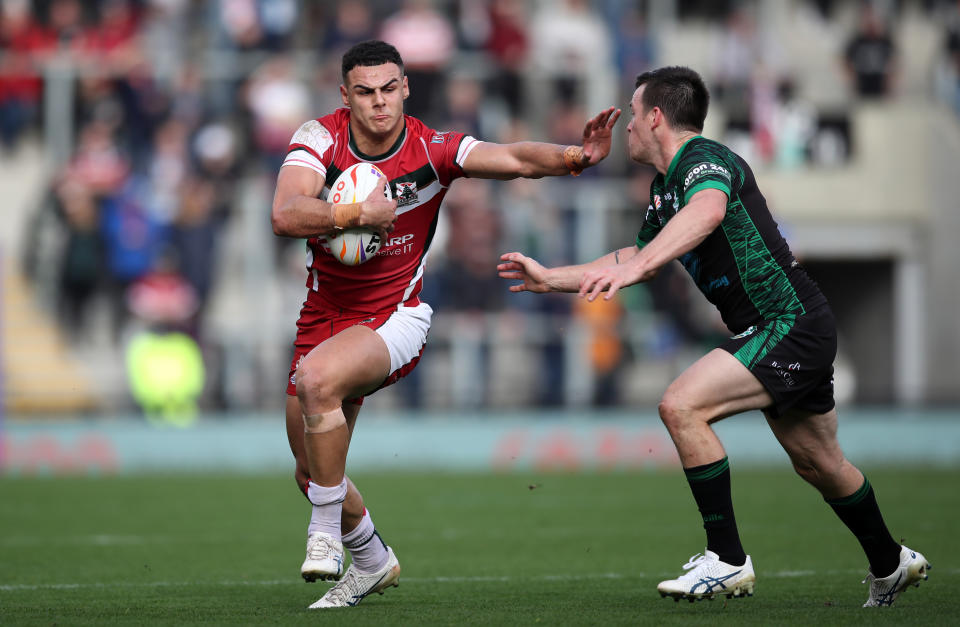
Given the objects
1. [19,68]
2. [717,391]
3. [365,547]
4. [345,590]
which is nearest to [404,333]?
[365,547]

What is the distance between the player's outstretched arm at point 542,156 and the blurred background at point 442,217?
10.3m

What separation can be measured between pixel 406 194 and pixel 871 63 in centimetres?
1691

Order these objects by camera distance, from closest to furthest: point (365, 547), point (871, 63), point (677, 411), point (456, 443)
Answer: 1. point (677, 411)
2. point (365, 547)
3. point (456, 443)
4. point (871, 63)

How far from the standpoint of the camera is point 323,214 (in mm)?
6609

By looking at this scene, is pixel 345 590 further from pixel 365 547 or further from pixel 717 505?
pixel 717 505

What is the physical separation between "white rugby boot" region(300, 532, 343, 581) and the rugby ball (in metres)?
1.38

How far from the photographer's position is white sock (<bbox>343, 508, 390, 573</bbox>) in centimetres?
718

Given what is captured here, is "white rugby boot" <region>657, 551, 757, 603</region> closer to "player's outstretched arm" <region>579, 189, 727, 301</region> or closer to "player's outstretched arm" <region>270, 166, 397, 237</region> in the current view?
"player's outstretched arm" <region>579, 189, 727, 301</region>

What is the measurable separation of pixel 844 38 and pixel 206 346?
1294 centimetres

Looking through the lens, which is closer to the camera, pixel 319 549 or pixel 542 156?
pixel 319 549

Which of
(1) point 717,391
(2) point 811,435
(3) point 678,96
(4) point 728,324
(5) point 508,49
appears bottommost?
(2) point 811,435

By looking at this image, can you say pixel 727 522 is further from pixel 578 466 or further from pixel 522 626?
pixel 578 466

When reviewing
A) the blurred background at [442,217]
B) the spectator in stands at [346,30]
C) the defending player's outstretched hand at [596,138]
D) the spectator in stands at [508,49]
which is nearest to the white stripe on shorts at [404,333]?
the defending player's outstretched hand at [596,138]

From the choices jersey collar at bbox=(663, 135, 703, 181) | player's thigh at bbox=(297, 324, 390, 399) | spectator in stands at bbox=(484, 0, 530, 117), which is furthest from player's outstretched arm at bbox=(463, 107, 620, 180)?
spectator in stands at bbox=(484, 0, 530, 117)
